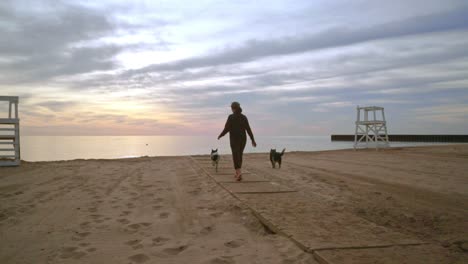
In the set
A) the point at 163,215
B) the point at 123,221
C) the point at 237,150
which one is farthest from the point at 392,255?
the point at 237,150

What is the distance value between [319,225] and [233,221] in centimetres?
114

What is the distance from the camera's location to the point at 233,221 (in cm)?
455

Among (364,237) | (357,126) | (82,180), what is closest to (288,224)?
(364,237)

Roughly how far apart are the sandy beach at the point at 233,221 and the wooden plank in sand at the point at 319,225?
0.01 m

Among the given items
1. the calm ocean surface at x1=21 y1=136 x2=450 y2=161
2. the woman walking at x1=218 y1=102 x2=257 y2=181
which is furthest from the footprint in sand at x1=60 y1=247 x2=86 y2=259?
the calm ocean surface at x1=21 y1=136 x2=450 y2=161

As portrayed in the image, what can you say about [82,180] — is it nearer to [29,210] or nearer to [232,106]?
[29,210]

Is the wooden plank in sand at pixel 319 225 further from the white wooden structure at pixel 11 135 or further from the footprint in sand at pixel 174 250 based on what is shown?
the white wooden structure at pixel 11 135

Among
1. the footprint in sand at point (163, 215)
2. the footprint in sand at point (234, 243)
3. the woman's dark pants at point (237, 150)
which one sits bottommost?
the footprint in sand at point (234, 243)

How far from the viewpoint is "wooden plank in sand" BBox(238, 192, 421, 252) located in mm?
3422

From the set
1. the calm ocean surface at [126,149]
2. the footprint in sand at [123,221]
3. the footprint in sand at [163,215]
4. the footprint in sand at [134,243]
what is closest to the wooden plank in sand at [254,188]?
the footprint in sand at [163,215]

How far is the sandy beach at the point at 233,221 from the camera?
331 cm

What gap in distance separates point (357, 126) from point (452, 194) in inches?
554

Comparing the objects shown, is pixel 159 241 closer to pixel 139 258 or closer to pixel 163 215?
pixel 139 258

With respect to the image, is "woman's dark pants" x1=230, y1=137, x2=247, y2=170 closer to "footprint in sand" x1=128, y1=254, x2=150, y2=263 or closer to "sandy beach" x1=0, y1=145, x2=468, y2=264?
"sandy beach" x1=0, y1=145, x2=468, y2=264
